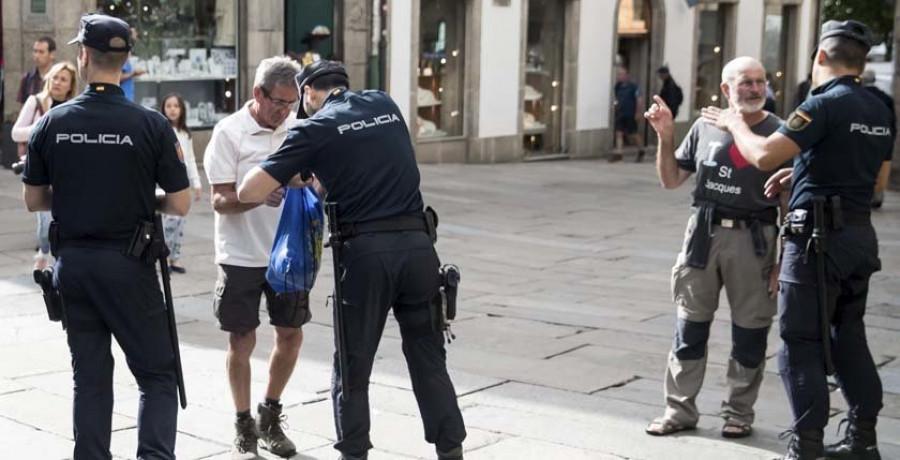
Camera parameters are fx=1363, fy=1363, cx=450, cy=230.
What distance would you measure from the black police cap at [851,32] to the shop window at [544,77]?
16.9 m

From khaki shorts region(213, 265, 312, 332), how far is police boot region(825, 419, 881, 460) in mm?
2350

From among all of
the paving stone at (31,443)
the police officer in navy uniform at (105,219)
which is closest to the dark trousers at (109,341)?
the police officer in navy uniform at (105,219)

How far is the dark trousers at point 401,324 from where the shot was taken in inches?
201

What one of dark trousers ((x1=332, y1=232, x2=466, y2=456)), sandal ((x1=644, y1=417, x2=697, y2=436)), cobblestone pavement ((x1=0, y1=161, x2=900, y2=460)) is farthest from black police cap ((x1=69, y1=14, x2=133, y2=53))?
sandal ((x1=644, y1=417, x2=697, y2=436))

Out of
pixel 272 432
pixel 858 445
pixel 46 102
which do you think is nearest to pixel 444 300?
pixel 272 432

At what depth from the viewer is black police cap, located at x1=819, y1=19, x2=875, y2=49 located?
562 centimetres

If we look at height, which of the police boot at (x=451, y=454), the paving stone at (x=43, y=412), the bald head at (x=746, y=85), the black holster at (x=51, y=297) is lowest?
the paving stone at (x=43, y=412)

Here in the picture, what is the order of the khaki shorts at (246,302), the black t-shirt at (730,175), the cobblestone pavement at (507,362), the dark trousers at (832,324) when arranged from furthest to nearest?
the cobblestone pavement at (507,362) → the black t-shirt at (730,175) → the khaki shorts at (246,302) → the dark trousers at (832,324)

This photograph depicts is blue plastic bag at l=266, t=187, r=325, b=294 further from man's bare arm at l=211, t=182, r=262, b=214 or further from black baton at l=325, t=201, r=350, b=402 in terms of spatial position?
black baton at l=325, t=201, r=350, b=402

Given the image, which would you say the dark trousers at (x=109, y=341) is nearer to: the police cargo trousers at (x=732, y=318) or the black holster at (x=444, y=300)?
the black holster at (x=444, y=300)

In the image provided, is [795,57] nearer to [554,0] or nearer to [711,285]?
[554,0]

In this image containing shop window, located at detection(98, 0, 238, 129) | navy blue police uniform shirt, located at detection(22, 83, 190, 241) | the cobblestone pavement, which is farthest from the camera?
shop window, located at detection(98, 0, 238, 129)

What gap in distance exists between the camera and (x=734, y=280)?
241 inches

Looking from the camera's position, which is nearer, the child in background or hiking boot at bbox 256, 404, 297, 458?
hiking boot at bbox 256, 404, 297, 458
